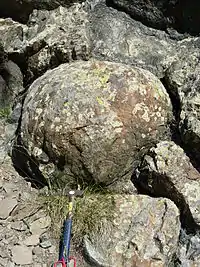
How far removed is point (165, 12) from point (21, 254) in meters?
1.49

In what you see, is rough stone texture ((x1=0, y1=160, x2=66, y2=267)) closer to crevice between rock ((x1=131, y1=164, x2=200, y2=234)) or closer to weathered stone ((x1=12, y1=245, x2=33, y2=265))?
weathered stone ((x1=12, y1=245, x2=33, y2=265))

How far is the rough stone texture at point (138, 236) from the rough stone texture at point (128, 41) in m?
0.76

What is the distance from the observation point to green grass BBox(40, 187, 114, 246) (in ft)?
7.85

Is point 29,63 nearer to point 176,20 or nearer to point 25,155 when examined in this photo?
point 25,155

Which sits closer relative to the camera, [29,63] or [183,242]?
[183,242]

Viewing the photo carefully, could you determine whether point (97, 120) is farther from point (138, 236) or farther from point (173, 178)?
point (138, 236)

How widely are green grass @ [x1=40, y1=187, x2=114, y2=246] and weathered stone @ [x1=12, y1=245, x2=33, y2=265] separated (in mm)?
147

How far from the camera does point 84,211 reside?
2.44 metres

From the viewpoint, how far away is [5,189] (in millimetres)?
2670

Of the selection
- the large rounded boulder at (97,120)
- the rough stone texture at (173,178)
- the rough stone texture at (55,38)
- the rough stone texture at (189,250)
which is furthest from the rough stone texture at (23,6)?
the rough stone texture at (189,250)

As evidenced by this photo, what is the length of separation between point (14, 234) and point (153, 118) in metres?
0.87

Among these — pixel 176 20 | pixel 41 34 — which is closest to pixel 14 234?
pixel 41 34

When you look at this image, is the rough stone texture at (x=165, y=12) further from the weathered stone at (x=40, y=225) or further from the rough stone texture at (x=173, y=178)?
the weathered stone at (x=40, y=225)

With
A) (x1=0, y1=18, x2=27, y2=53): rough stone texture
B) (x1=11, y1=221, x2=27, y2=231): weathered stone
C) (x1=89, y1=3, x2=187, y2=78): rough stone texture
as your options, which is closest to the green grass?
(x1=11, y1=221, x2=27, y2=231): weathered stone
